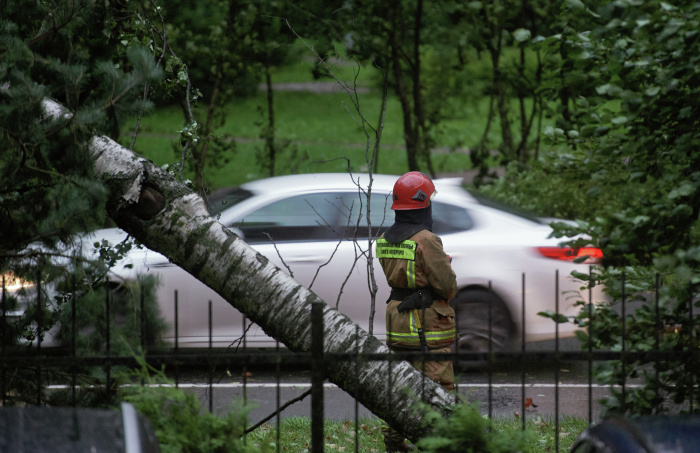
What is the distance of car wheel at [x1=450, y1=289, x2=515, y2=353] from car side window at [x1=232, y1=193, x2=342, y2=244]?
1273 millimetres

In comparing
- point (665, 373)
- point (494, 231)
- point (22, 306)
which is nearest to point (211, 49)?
point (494, 231)

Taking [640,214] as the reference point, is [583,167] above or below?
above

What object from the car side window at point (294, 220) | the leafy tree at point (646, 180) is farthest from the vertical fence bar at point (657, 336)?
the car side window at point (294, 220)

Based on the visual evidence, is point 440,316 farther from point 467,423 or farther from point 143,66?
point 143,66

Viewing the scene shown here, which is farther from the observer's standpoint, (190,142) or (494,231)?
(494,231)

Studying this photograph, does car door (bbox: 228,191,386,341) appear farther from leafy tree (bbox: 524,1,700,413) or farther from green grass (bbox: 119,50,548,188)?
green grass (bbox: 119,50,548,188)

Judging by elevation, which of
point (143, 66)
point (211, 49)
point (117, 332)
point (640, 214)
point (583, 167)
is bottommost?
point (117, 332)

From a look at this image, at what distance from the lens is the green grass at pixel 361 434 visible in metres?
5.36

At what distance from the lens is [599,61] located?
3.82 meters

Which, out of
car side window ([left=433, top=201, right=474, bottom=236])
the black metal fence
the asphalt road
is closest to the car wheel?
the asphalt road

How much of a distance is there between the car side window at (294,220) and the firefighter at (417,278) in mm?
2352

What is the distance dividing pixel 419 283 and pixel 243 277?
1225 millimetres

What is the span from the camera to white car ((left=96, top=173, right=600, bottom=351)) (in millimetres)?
7289

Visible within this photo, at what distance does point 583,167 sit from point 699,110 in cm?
60
